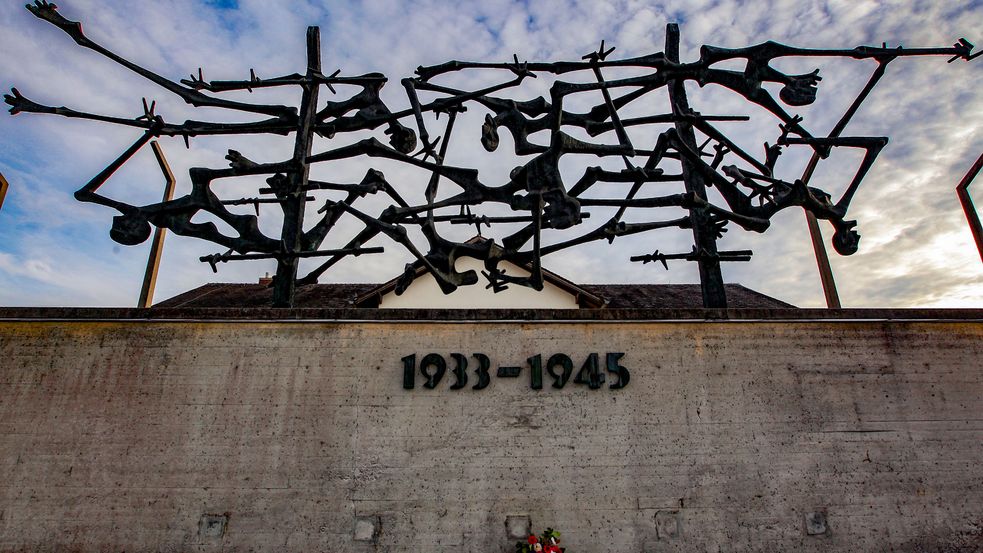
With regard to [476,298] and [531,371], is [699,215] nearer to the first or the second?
[531,371]

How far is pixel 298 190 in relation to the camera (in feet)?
19.1

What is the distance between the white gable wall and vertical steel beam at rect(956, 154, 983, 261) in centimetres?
990

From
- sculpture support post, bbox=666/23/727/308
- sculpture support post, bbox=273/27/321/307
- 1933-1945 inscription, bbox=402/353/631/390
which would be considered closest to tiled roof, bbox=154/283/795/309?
sculpture support post, bbox=666/23/727/308

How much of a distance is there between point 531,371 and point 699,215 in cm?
276

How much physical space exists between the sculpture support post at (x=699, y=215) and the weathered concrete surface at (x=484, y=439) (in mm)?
701

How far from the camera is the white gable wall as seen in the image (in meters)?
15.0

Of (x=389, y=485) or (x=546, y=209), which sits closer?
(x=389, y=485)

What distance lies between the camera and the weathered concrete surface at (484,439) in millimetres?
4398

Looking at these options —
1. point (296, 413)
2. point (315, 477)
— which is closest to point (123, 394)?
point (296, 413)

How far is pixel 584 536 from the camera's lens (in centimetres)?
438

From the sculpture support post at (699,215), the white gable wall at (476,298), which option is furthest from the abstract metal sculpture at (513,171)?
the white gable wall at (476,298)

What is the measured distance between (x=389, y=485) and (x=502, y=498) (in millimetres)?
1022

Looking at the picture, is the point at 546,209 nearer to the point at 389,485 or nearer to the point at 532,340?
the point at 532,340

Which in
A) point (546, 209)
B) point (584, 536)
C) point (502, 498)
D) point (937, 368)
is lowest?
point (584, 536)
